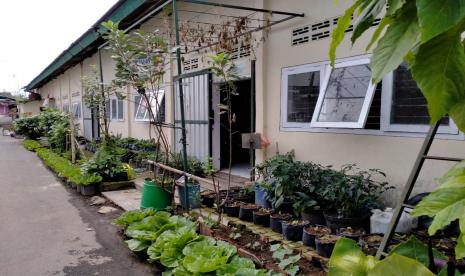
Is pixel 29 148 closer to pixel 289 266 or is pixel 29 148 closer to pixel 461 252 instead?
pixel 289 266

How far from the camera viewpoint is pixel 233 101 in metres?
8.47

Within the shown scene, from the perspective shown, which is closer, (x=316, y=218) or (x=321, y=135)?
(x=316, y=218)

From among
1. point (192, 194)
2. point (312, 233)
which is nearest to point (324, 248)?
point (312, 233)

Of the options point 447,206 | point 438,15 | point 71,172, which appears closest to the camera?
point 438,15

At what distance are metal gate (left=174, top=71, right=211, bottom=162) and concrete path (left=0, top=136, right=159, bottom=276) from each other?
8.08ft

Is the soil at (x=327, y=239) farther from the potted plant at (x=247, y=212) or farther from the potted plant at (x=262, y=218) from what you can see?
the potted plant at (x=247, y=212)

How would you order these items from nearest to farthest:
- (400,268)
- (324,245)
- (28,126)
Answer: (400,268)
(324,245)
(28,126)

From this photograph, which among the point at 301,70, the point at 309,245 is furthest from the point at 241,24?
the point at 309,245

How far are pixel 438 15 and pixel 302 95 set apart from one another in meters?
5.07

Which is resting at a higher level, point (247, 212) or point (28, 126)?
point (28, 126)

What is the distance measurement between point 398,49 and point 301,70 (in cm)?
497

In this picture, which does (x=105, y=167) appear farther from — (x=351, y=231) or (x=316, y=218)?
(x=351, y=231)

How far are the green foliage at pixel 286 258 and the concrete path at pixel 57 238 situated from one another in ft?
4.15

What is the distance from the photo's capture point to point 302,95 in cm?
558
